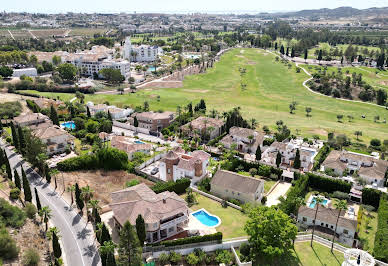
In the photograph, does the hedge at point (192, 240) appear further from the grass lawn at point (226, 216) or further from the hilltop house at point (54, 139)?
the hilltop house at point (54, 139)

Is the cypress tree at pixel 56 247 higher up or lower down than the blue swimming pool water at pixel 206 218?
higher up

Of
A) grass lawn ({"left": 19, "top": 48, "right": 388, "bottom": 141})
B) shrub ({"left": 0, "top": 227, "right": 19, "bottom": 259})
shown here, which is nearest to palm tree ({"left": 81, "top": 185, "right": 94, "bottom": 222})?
shrub ({"left": 0, "top": 227, "right": 19, "bottom": 259})

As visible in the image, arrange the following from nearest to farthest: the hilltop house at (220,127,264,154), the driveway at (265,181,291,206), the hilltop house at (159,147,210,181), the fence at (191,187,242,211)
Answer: the fence at (191,187,242,211) → the driveway at (265,181,291,206) → the hilltop house at (159,147,210,181) → the hilltop house at (220,127,264,154)

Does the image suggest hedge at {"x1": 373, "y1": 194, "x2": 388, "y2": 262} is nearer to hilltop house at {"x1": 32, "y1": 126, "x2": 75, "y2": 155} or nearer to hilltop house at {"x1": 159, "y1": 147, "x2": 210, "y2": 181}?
hilltop house at {"x1": 159, "y1": 147, "x2": 210, "y2": 181}

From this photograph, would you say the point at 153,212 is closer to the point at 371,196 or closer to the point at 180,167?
the point at 180,167

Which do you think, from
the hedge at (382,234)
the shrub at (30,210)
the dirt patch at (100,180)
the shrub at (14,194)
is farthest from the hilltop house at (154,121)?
the hedge at (382,234)
